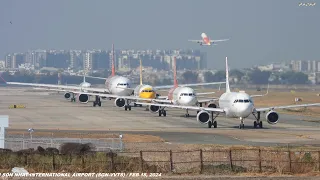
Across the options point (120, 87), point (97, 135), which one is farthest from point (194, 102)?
point (97, 135)

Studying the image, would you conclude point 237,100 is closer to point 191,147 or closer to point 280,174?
point 191,147

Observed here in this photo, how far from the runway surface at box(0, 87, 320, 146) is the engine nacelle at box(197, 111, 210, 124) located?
54 centimetres

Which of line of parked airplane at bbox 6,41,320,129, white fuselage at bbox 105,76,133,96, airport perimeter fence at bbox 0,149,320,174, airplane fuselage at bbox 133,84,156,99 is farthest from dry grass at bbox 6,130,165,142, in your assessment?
white fuselage at bbox 105,76,133,96

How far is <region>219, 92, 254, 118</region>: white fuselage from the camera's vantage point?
236ft

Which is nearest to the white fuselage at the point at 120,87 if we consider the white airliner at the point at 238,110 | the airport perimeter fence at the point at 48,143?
the white airliner at the point at 238,110

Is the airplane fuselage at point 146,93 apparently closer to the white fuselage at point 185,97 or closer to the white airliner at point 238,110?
the white fuselage at point 185,97

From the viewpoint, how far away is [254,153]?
49.5m

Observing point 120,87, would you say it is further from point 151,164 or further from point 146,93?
point 151,164

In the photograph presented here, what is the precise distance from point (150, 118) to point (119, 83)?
91.7 feet

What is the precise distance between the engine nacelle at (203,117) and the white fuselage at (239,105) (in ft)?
5.93

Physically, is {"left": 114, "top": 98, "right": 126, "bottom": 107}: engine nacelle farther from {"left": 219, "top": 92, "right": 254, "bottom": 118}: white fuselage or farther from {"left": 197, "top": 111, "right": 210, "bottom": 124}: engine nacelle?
{"left": 219, "top": 92, "right": 254, "bottom": 118}: white fuselage

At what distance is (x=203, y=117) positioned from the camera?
7481cm

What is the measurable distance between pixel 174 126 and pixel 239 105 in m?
7.15

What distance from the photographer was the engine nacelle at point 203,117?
245 feet
